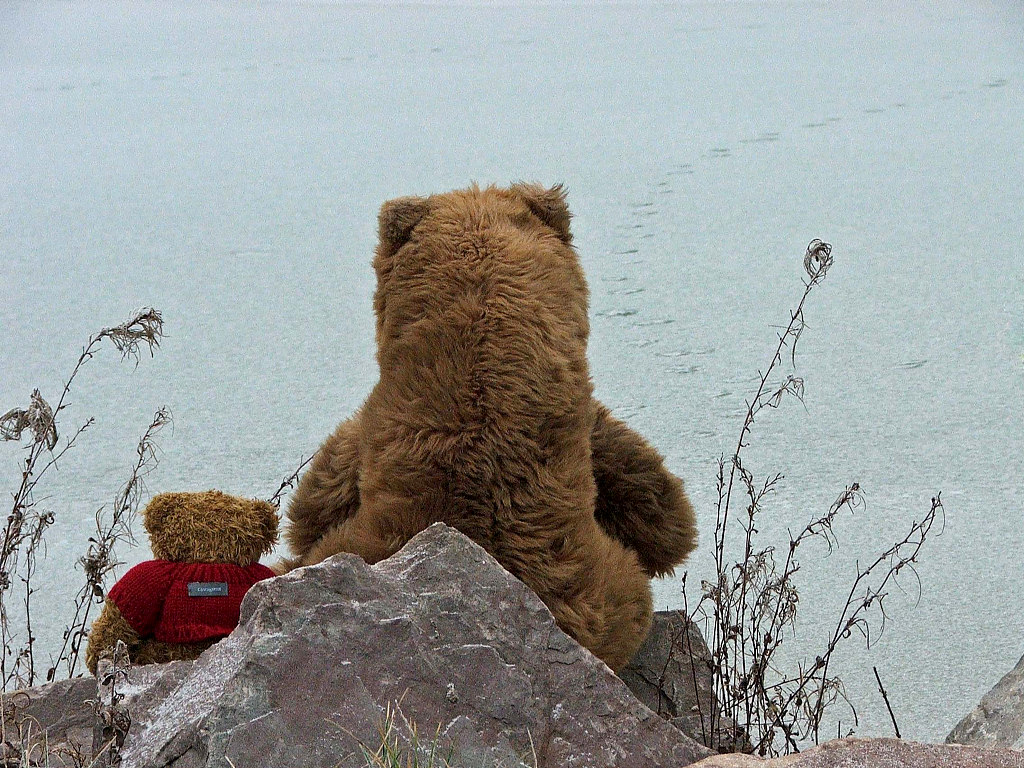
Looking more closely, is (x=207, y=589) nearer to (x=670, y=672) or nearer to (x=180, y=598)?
(x=180, y=598)

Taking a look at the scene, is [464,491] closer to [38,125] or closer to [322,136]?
[322,136]

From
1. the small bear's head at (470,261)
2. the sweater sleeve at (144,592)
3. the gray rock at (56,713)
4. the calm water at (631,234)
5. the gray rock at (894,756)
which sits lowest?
the gray rock at (56,713)

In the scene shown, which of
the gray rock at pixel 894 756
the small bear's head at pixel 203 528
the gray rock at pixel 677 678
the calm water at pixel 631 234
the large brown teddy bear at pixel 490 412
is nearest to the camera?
the gray rock at pixel 894 756

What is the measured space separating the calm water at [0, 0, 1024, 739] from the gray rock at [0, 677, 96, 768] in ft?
2.10

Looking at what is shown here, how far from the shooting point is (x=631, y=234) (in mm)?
3666

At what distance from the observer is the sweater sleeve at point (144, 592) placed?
146 centimetres

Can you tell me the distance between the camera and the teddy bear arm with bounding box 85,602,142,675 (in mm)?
1473

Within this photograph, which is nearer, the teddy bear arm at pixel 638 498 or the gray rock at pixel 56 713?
the gray rock at pixel 56 713

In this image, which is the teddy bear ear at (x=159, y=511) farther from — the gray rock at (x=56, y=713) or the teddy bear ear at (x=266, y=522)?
the gray rock at (x=56, y=713)

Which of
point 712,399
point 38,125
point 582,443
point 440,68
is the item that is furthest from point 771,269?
point 38,125

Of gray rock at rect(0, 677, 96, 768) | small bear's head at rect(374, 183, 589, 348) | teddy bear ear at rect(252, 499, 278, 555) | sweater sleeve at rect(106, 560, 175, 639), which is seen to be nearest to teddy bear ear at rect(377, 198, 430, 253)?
small bear's head at rect(374, 183, 589, 348)

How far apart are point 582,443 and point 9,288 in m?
2.51

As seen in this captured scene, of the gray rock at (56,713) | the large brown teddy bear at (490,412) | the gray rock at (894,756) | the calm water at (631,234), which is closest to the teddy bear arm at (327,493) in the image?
the large brown teddy bear at (490,412)

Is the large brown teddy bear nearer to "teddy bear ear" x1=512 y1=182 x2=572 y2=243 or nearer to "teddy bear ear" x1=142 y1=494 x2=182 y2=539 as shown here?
"teddy bear ear" x1=512 y1=182 x2=572 y2=243
